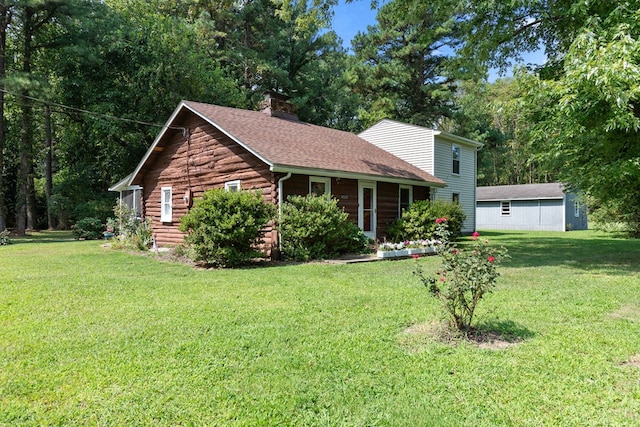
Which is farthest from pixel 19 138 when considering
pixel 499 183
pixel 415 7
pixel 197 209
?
pixel 499 183

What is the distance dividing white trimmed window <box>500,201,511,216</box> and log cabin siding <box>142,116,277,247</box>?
82.4 ft

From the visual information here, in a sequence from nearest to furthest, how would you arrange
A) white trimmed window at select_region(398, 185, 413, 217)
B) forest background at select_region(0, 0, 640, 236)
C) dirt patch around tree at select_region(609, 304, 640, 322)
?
dirt patch around tree at select_region(609, 304, 640, 322) → forest background at select_region(0, 0, 640, 236) → white trimmed window at select_region(398, 185, 413, 217)

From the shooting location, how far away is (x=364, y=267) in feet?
30.8

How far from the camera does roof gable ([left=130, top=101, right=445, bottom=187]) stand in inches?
433

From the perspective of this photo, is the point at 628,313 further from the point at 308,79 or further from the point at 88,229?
the point at 308,79

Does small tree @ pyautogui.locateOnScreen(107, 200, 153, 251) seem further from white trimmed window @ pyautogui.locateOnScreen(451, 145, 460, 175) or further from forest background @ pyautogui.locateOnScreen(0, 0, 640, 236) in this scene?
white trimmed window @ pyautogui.locateOnScreen(451, 145, 460, 175)

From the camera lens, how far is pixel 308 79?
3075 cm

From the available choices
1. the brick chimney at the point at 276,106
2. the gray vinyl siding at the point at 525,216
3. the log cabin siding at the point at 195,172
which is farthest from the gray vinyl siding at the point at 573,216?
the log cabin siding at the point at 195,172

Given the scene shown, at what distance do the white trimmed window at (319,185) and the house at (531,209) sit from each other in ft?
71.0

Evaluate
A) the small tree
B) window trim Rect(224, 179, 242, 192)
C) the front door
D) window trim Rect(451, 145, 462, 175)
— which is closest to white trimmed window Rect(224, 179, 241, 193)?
window trim Rect(224, 179, 242, 192)

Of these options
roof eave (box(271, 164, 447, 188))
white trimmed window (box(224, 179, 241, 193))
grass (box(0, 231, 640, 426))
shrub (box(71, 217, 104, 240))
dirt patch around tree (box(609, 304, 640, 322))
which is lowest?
grass (box(0, 231, 640, 426))

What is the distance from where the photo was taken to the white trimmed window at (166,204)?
15.0 meters

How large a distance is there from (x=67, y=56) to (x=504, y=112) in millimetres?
Answer: 22916

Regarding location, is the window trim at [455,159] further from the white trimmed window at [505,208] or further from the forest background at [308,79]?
the white trimmed window at [505,208]
